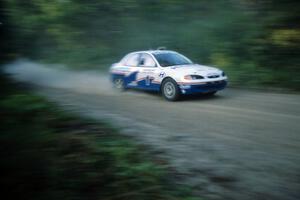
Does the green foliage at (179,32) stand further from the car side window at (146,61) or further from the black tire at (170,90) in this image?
the black tire at (170,90)

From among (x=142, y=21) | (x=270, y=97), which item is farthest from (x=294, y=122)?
(x=142, y=21)

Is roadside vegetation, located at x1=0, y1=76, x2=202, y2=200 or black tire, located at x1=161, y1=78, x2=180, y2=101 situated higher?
black tire, located at x1=161, y1=78, x2=180, y2=101

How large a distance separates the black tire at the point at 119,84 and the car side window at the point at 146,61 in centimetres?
126

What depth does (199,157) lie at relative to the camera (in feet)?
22.2

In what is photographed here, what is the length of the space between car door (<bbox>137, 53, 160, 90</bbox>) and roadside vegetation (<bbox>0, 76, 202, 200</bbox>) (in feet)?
21.0

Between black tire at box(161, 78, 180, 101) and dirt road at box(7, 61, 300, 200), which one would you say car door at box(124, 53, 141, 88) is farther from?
black tire at box(161, 78, 180, 101)

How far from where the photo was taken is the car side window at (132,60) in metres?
14.4

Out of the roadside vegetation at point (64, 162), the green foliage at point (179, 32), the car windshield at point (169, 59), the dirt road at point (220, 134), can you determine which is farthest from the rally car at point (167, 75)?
the roadside vegetation at point (64, 162)

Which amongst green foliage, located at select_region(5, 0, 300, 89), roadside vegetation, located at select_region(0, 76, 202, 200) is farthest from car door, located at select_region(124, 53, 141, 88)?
roadside vegetation, located at select_region(0, 76, 202, 200)

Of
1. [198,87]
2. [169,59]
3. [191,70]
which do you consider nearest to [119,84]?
[169,59]

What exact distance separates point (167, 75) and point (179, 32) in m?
8.73

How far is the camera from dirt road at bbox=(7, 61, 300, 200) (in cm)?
555

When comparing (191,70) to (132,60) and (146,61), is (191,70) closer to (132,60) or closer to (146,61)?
(146,61)

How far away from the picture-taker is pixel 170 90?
41.9 feet
